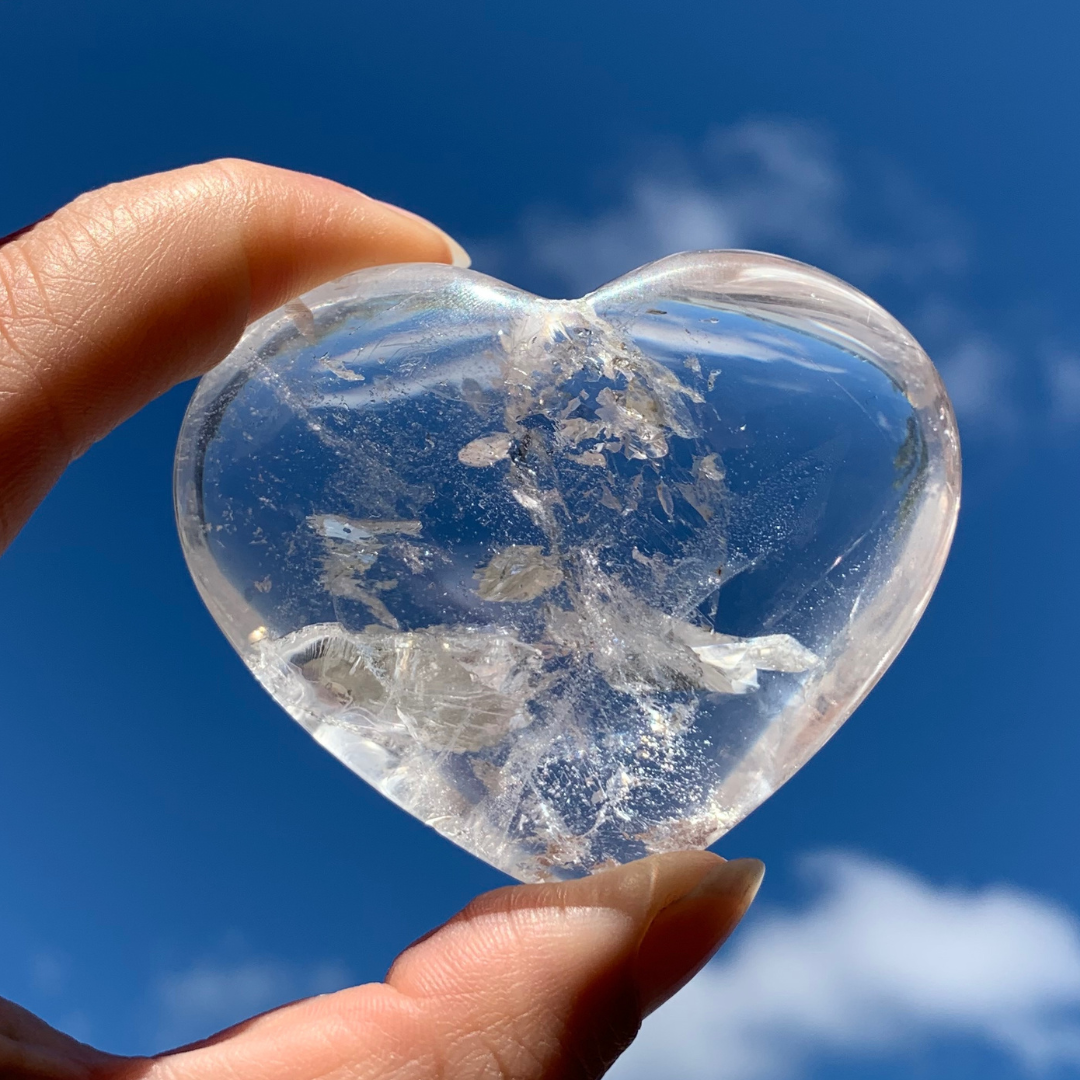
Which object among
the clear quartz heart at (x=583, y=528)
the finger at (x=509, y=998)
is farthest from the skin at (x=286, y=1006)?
the clear quartz heart at (x=583, y=528)

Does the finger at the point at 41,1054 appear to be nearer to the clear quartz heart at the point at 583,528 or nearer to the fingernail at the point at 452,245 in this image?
the clear quartz heart at the point at 583,528

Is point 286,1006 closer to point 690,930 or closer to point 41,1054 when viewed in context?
point 41,1054

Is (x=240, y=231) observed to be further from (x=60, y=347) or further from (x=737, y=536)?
(x=737, y=536)

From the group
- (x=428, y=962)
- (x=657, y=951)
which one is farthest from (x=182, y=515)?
(x=657, y=951)

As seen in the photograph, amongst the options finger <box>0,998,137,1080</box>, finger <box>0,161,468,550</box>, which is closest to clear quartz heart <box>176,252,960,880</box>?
finger <box>0,161,468,550</box>

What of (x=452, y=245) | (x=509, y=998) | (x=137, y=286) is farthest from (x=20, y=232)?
(x=509, y=998)

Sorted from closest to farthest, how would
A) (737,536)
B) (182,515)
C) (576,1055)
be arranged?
(576,1055)
(737,536)
(182,515)
